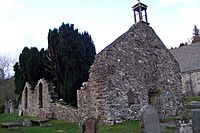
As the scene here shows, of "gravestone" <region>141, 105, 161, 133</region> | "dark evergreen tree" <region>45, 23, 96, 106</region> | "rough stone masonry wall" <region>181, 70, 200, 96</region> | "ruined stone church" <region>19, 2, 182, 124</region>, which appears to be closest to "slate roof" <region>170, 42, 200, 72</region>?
"rough stone masonry wall" <region>181, 70, 200, 96</region>

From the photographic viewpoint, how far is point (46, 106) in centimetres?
2214

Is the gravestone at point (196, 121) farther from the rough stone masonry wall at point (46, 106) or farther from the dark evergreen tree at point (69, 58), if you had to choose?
the dark evergreen tree at point (69, 58)

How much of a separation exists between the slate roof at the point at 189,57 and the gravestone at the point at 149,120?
2816 centimetres

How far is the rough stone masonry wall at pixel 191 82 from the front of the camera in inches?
1426

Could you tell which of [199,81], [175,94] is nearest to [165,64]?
[175,94]

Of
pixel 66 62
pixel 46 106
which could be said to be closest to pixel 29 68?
pixel 46 106

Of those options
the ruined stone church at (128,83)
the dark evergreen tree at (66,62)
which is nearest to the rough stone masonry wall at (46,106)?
the ruined stone church at (128,83)

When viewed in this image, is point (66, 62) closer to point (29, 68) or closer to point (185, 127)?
point (29, 68)

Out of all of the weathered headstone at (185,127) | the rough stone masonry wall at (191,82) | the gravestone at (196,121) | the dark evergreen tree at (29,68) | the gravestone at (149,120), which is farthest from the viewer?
the rough stone masonry wall at (191,82)

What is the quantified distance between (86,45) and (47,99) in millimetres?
5237

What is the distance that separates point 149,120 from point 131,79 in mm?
8370

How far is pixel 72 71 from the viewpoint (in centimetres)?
2150

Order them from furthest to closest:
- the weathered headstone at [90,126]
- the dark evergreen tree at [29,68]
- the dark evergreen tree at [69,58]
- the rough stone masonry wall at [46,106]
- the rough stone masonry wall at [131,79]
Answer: the dark evergreen tree at [29,68] → the dark evergreen tree at [69,58] → the rough stone masonry wall at [46,106] → the rough stone masonry wall at [131,79] → the weathered headstone at [90,126]

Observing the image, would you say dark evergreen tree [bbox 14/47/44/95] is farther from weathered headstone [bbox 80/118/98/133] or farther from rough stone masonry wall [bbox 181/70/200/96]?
rough stone masonry wall [bbox 181/70/200/96]
